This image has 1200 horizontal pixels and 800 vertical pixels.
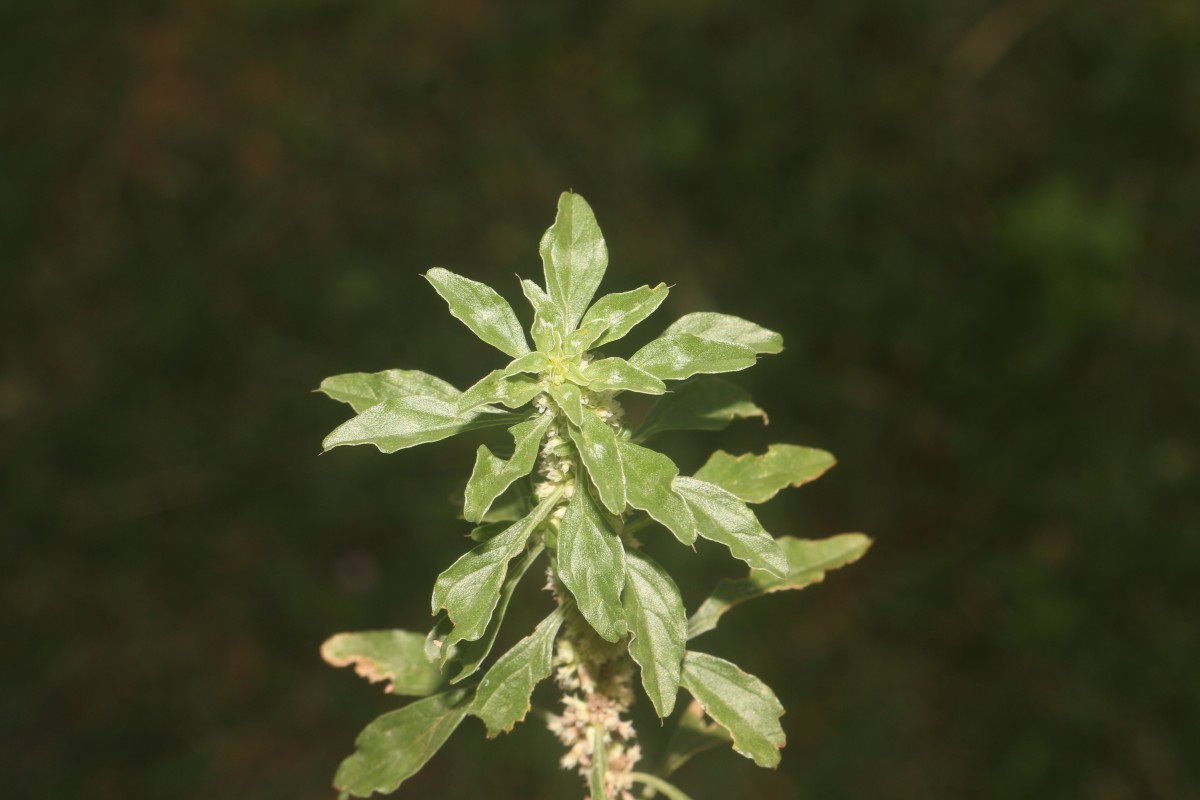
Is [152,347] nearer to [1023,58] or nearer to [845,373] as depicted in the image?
[845,373]

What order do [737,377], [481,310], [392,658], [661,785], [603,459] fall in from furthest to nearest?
[737,377], [392,658], [661,785], [481,310], [603,459]

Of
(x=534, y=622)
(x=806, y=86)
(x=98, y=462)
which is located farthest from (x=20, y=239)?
(x=806, y=86)

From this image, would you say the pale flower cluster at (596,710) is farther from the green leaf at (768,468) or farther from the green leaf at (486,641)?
the green leaf at (768,468)

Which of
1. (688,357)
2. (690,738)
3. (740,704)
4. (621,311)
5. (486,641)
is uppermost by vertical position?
(621,311)

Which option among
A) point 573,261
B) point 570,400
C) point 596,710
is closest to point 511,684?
point 596,710

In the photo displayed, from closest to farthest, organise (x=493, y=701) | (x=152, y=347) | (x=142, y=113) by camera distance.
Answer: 1. (x=493, y=701)
2. (x=152, y=347)
3. (x=142, y=113)

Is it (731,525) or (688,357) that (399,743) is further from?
(688,357)
